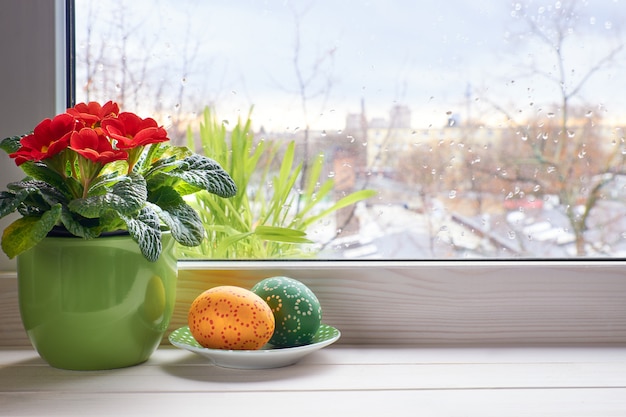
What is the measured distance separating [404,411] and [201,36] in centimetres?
71

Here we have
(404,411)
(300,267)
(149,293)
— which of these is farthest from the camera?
(300,267)

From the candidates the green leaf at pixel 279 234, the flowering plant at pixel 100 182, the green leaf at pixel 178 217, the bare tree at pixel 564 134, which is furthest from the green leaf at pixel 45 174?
the bare tree at pixel 564 134

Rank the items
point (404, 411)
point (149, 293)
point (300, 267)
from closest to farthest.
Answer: point (404, 411), point (149, 293), point (300, 267)

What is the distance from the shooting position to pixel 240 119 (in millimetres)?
1164

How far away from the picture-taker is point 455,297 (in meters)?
1.07

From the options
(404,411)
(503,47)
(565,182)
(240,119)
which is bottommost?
(404,411)

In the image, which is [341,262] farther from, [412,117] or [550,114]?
[550,114]

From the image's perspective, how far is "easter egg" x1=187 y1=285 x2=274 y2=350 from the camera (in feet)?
2.90

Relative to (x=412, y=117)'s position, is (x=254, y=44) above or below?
above

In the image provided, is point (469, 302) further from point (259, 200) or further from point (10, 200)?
point (10, 200)

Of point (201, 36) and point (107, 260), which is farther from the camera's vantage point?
point (201, 36)

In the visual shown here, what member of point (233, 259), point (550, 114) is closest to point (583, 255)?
point (550, 114)

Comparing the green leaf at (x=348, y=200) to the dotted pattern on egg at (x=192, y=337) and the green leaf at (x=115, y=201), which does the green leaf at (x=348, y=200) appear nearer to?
the dotted pattern on egg at (x=192, y=337)

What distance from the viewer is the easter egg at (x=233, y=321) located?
885mm
